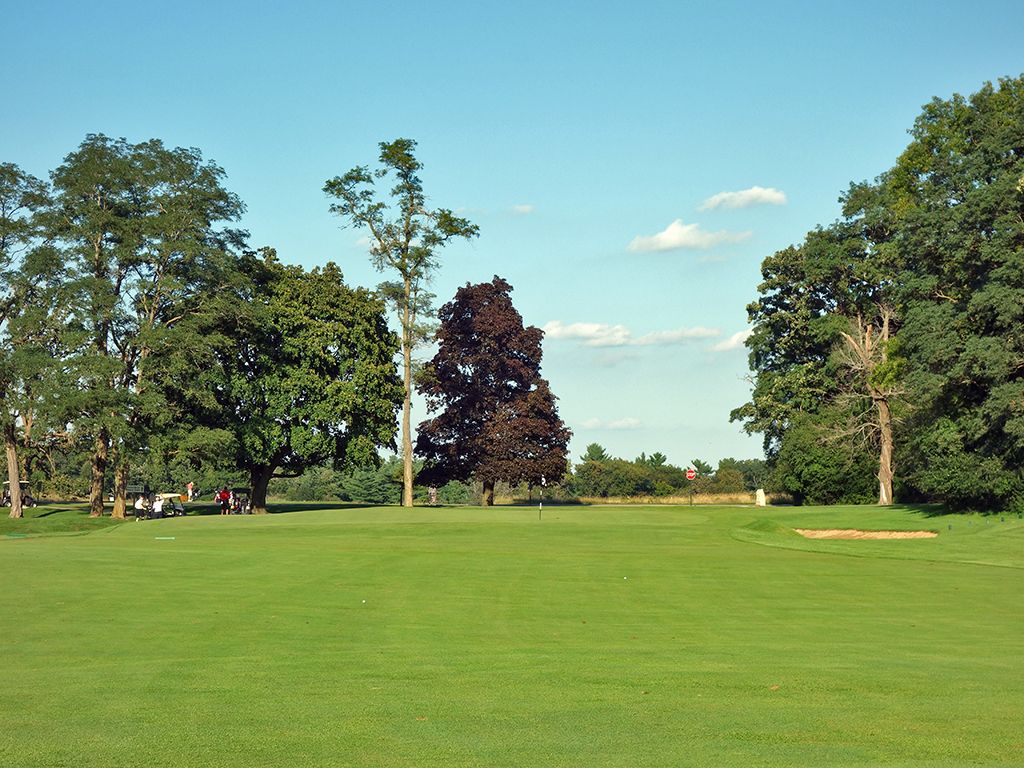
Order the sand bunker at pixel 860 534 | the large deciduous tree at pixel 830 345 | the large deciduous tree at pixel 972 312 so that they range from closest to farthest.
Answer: the sand bunker at pixel 860 534 < the large deciduous tree at pixel 972 312 < the large deciduous tree at pixel 830 345

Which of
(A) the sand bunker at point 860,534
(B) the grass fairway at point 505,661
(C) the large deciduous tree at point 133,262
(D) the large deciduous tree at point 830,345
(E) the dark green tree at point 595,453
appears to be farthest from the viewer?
(E) the dark green tree at point 595,453

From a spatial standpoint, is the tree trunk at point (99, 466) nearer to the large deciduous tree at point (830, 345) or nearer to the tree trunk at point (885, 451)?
the large deciduous tree at point (830, 345)

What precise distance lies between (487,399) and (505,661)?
66000 millimetres

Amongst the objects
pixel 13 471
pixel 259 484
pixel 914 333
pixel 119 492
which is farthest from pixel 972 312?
pixel 13 471

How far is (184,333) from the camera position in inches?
2271

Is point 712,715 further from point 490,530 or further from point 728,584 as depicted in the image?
point 490,530

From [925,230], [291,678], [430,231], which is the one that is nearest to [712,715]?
[291,678]

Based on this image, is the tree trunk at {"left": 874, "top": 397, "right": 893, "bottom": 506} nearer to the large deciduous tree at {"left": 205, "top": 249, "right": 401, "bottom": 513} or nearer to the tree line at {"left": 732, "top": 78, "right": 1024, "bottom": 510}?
the tree line at {"left": 732, "top": 78, "right": 1024, "bottom": 510}

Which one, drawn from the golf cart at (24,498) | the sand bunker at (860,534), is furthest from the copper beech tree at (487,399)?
the sand bunker at (860,534)

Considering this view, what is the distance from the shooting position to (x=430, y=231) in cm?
6894

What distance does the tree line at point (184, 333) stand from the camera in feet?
187

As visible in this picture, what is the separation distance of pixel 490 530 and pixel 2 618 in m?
30.2

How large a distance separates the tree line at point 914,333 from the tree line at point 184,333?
24.5m

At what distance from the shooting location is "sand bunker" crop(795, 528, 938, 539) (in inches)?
1602
